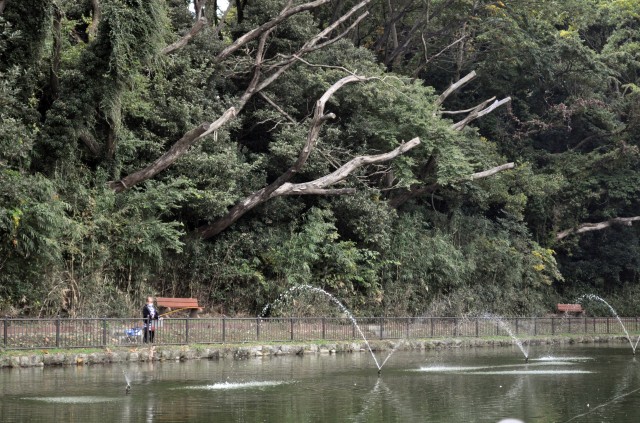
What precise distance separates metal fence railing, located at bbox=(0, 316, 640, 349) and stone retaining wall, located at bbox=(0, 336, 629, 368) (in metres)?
0.49

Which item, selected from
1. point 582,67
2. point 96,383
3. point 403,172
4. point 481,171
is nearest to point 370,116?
point 403,172

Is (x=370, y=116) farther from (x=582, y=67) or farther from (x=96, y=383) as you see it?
(x=96, y=383)

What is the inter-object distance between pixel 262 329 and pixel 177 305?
2865 millimetres

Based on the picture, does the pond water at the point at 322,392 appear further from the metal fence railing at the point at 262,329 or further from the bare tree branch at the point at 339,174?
the bare tree branch at the point at 339,174

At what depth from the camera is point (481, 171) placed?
4375cm

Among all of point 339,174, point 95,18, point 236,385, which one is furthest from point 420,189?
point 236,385

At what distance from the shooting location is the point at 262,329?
92.2ft

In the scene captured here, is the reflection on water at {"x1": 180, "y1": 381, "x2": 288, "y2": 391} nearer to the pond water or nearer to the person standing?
the pond water

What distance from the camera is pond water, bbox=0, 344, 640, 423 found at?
43.9 feet

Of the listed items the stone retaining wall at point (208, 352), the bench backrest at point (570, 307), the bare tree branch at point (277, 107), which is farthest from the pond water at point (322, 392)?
the bench backrest at point (570, 307)

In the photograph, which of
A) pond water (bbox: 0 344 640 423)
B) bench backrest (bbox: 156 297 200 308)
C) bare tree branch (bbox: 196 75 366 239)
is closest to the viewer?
pond water (bbox: 0 344 640 423)

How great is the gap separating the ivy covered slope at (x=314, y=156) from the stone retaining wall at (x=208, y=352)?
3717mm

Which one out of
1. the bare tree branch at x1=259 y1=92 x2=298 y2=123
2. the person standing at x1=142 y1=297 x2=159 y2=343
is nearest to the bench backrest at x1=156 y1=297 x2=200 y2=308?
the person standing at x1=142 y1=297 x2=159 y2=343

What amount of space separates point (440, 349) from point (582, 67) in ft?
75.5
